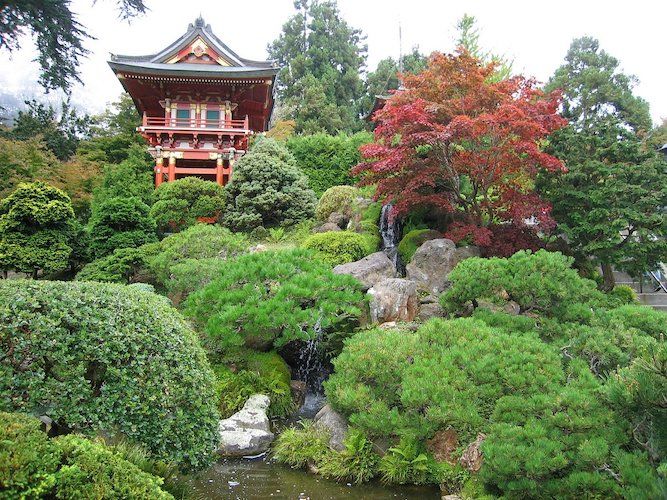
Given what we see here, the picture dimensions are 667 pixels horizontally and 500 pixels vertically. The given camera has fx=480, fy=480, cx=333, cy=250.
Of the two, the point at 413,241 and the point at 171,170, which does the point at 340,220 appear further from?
the point at 171,170

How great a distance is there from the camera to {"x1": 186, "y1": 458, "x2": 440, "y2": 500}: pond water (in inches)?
188

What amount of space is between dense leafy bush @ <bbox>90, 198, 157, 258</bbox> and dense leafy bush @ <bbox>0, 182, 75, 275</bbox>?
73 cm

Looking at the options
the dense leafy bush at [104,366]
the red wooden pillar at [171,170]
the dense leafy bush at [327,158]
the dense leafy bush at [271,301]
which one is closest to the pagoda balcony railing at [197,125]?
the red wooden pillar at [171,170]

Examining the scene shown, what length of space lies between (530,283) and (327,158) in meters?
13.6

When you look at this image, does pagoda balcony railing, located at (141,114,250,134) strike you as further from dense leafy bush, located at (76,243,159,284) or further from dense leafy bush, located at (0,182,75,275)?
dense leafy bush, located at (76,243,159,284)

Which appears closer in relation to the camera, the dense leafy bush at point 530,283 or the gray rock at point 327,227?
the dense leafy bush at point 530,283

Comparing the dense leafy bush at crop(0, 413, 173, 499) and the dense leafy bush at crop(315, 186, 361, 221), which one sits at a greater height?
the dense leafy bush at crop(315, 186, 361, 221)

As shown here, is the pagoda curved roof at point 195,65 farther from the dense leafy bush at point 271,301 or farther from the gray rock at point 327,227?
the dense leafy bush at point 271,301

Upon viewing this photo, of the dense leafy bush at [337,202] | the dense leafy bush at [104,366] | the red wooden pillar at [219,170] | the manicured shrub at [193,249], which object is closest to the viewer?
the dense leafy bush at [104,366]

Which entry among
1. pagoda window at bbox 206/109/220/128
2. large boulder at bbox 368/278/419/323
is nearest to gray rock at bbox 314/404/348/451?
large boulder at bbox 368/278/419/323

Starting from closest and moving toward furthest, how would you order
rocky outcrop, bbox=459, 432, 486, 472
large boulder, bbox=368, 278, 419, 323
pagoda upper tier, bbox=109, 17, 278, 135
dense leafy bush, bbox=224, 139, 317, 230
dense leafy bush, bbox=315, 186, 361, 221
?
rocky outcrop, bbox=459, 432, 486, 472
large boulder, bbox=368, 278, 419, 323
dense leafy bush, bbox=315, 186, 361, 221
dense leafy bush, bbox=224, 139, 317, 230
pagoda upper tier, bbox=109, 17, 278, 135

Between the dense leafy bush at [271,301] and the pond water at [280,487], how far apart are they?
1874mm

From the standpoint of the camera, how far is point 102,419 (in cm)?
339

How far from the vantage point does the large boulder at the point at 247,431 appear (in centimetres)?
578
